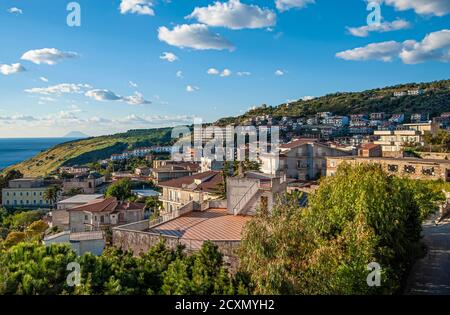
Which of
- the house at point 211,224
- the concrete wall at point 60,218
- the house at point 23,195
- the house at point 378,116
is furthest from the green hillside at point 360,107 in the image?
the house at point 211,224

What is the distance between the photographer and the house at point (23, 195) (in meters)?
101

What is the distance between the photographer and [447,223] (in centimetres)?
3142

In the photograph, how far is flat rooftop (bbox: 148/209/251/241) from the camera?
63.4 ft

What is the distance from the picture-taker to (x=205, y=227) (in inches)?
838

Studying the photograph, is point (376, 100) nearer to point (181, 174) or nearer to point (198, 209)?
point (181, 174)

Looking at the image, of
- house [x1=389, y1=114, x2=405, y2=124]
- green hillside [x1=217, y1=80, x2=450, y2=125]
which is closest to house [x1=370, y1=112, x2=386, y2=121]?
green hillside [x1=217, y1=80, x2=450, y2=125]

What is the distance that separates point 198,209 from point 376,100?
533 ft

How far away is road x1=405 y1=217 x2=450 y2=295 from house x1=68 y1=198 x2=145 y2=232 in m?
37.1

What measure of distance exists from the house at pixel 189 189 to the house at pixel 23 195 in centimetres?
5468

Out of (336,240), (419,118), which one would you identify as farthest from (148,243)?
(419,118)

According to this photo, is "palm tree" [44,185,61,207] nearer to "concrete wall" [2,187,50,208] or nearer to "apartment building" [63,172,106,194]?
"apartment building" [63,172,106,194]

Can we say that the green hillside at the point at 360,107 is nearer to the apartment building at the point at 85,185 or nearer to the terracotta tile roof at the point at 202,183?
the apartment building at the point at 85,185

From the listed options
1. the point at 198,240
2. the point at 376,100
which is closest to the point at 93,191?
the point at 198,240

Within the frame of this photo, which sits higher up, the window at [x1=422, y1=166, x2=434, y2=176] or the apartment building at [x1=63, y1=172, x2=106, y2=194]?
the window at [x1=422, y1=166, x2=434, y2=176]
